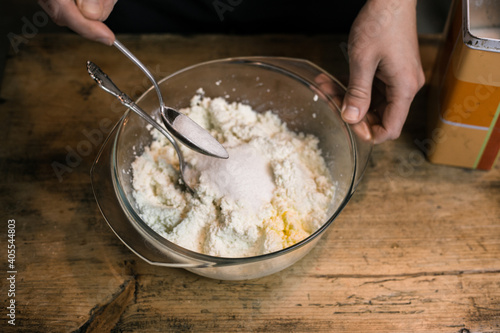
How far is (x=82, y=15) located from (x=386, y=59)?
538mm

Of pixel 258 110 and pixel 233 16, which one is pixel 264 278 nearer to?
pixel 258 110

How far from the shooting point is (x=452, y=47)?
882mm

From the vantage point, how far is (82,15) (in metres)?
0.70

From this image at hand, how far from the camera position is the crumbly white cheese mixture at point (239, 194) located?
31.3 inches

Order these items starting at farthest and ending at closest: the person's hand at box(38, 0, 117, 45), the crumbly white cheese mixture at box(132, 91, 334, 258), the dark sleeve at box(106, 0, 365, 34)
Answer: the dark sleeve at box(106, 0, 365, 34), the crumbly white cheese mixture at box(132, 91, 334, 258), the person's hand at box(38, 0, 117, 45)

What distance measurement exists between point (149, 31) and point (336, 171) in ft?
2.18

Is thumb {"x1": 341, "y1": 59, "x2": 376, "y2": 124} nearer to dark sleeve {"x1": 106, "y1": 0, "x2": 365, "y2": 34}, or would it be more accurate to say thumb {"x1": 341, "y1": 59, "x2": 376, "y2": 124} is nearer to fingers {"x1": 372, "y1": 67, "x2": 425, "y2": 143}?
fingers {"x1": 372, "y1": 67, "x2": 425, "y2": 143}

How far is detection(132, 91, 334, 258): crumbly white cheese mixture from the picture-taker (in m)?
0.79

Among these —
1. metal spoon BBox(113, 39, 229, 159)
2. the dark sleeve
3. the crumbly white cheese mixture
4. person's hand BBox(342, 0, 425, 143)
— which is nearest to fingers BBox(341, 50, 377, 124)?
person's hand BBox(342, 0, 425, 143)

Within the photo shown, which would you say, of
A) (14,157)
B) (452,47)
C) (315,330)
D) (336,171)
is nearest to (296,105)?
(336,171)

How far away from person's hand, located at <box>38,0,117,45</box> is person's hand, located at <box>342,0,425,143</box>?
44 cm

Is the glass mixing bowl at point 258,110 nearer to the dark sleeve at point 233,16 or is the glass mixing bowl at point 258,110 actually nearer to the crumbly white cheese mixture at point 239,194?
the crumbly white cheese mixture at point 239,194

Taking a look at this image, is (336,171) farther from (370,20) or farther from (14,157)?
(14,157)

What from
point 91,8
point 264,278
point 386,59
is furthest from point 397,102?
point 91,8
